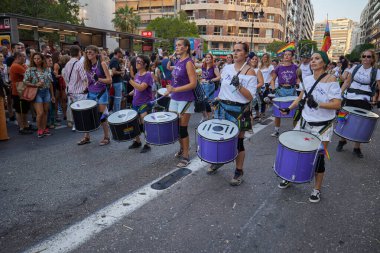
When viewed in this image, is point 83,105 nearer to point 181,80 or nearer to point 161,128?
point 161,128

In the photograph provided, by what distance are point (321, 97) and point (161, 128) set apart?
240 centimetres

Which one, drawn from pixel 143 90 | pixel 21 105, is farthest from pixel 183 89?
pixel 21 105

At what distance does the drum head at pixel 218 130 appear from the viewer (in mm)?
3914

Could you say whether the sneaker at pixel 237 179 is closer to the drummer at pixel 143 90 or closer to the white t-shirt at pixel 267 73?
the drummer at pixel 143 90

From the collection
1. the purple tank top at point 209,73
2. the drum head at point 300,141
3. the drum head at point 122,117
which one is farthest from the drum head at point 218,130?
the purple tank top at point 209,73

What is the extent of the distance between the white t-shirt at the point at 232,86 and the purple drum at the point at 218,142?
16.7 inches

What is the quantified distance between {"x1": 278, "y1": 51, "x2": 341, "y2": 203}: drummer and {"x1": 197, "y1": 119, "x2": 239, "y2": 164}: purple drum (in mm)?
753

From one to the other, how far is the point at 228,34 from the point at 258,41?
7131mm

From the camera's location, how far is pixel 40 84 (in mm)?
6922

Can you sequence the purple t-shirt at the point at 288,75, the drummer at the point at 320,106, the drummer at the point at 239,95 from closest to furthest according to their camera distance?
the drummer at the point at 320,106 → the drummer at the point at 239,95 → the purple t-shirt at the point at 288,75

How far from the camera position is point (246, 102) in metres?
4.30

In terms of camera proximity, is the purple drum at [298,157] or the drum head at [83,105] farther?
the drum head at [83,105]

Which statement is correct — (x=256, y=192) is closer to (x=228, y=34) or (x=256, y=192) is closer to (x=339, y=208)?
(x=339, y=208)

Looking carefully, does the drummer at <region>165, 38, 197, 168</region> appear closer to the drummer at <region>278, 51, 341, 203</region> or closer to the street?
the street
